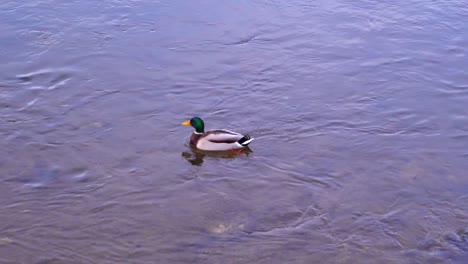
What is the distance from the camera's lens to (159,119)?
1155cm

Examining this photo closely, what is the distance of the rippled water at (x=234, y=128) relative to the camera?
8.51 m

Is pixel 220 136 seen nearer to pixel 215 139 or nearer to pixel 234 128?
pixel 215 139

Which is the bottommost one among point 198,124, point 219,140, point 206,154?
point 206,154

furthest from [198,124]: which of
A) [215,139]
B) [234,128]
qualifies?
[234,128]

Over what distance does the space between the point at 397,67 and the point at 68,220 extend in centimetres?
728


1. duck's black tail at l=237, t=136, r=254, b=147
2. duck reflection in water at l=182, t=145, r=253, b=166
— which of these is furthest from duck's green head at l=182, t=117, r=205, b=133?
duck's black tail at l=237, t=136, r=254, b=147

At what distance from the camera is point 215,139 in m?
10.7

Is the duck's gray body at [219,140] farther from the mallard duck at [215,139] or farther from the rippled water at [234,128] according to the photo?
the rippled water at [234,128]

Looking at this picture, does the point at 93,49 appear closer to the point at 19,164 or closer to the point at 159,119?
the point at 159,119

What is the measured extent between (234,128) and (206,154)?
0.80 m

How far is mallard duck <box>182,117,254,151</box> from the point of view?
10.5 metres

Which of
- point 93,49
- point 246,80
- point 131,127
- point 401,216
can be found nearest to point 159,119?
point 131,127

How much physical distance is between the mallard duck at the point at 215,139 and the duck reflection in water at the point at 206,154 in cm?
8

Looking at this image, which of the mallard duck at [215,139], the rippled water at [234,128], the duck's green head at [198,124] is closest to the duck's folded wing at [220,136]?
the mallard duck at [215,139]
